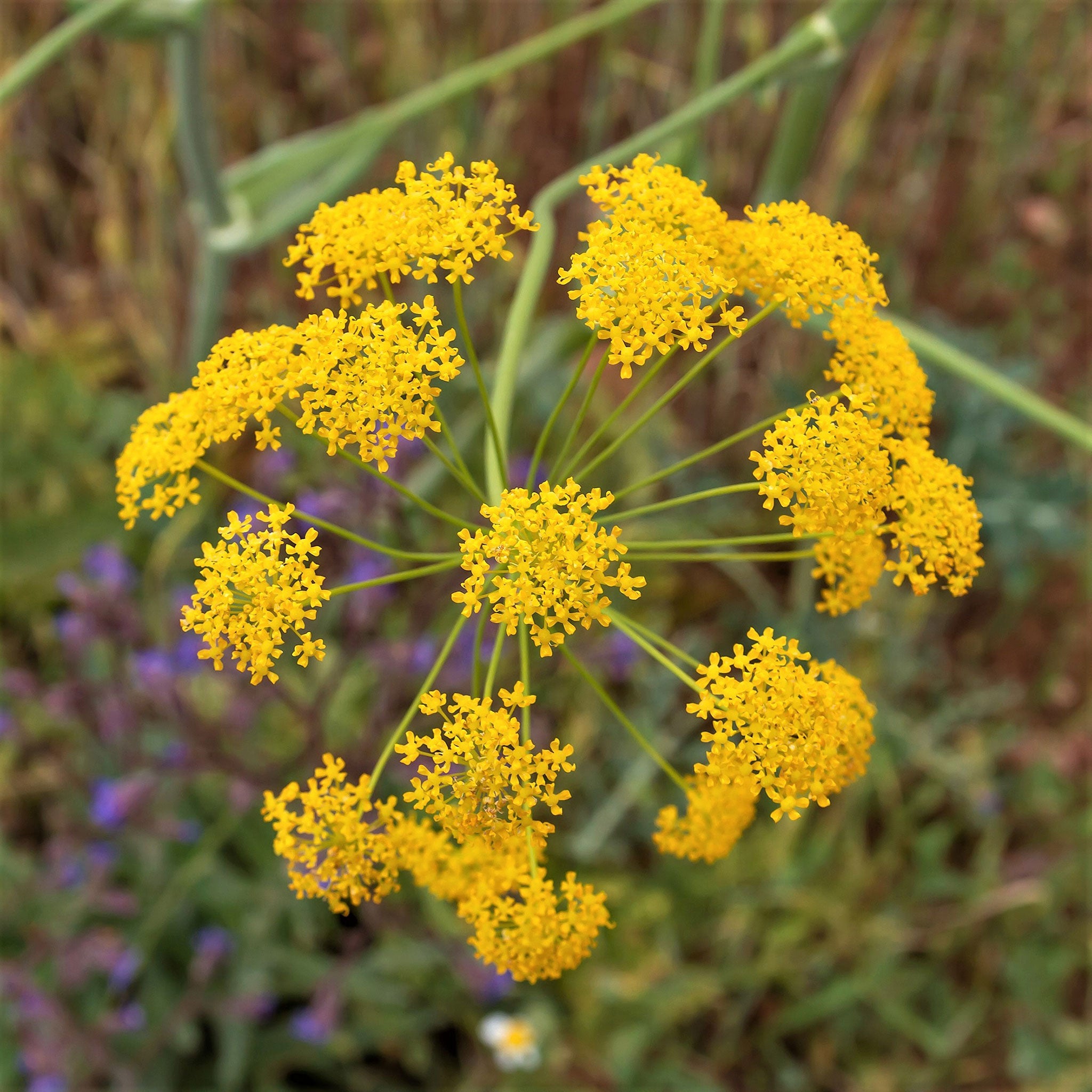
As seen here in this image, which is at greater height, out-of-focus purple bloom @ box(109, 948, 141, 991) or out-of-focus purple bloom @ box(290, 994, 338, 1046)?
out-of-focus purple bloom @ box(109, 948, 141, 991)

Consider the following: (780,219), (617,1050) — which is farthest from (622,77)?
(617,1050)

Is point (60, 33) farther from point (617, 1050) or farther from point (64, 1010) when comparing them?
point (617, 1050)

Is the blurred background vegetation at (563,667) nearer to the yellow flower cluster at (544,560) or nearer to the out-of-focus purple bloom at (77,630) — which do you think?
the out-of-focus purple bloom at (77,630)

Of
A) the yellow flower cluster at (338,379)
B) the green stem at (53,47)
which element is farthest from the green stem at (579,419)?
the green stem at (53,47)

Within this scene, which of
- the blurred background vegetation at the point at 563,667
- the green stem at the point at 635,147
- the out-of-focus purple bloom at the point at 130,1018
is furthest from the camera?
the blurred background vegetation at the point at 563,667

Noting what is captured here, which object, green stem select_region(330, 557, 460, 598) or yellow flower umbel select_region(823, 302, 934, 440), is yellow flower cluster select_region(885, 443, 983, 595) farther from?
green stem select_region(330, 557, 460, 598)

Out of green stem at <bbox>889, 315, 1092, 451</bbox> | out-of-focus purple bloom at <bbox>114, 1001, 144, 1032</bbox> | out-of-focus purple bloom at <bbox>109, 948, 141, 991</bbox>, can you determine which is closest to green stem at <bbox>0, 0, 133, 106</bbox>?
green stem at <bbox>889, 315, 1092, 451</bbox>
